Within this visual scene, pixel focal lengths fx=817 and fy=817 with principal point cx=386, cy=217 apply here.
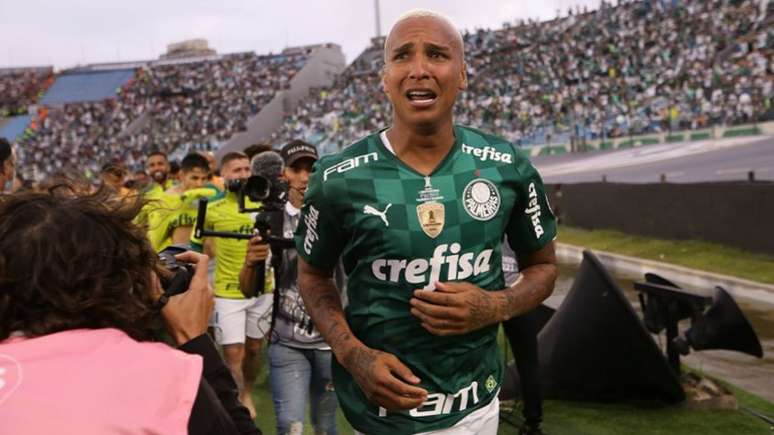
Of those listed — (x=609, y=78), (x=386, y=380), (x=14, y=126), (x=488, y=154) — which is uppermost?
(x=14, y=126)

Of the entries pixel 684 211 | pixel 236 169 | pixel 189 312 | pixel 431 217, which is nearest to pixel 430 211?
pixel 431 217

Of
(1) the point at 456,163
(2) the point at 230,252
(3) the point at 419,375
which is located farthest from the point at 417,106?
(2) the point at 230,252

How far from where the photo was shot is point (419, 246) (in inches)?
90.2

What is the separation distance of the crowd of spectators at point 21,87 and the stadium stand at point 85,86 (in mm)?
1011

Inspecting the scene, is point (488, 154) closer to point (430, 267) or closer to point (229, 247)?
point (430, 267)

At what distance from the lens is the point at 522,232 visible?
2553mm

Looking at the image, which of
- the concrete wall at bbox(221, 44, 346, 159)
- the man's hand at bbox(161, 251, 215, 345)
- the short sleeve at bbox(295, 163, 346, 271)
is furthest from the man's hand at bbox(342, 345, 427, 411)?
the concrete wall at bbox(221, 44, 346, 159)

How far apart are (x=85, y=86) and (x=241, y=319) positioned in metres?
59.8

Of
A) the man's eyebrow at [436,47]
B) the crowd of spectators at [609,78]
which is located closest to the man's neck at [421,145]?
the man's eyebrow at [436,47]

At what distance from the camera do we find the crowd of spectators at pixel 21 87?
59156mm

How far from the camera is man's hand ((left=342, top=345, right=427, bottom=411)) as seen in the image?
221 centimetres

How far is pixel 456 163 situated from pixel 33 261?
1.29 m

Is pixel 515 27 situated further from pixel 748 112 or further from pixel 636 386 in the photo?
pixel 636 386

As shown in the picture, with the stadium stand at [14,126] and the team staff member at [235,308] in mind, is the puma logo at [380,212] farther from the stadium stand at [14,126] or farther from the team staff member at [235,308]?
the stadium stand at [14,126]
